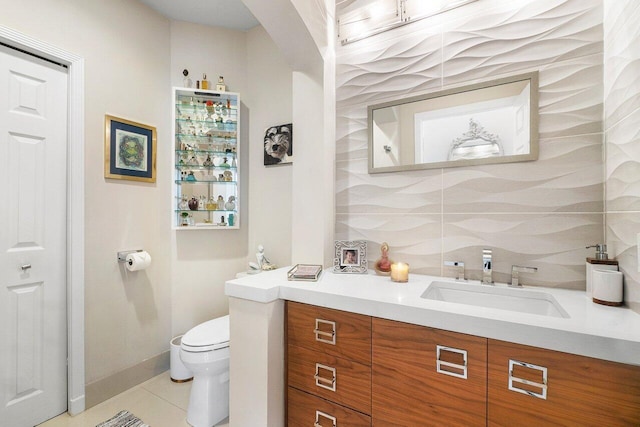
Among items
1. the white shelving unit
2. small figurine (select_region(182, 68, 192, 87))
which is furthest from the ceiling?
the white shelving unit

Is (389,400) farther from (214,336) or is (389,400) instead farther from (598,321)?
(214,336)

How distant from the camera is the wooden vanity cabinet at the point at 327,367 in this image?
1197mm

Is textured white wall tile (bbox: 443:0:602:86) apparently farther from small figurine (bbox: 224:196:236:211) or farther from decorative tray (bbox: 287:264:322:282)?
small figurine (bbox: 224:196:236:211)

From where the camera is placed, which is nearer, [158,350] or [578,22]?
[578,22]

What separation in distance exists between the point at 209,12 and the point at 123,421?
3016mm

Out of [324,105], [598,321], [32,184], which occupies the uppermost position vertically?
[324,105]

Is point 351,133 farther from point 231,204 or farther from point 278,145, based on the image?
point 231,204

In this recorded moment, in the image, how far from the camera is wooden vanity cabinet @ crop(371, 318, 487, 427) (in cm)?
98

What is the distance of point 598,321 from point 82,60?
→ 2970 mm

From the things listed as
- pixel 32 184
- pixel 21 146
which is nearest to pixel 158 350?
pixel 32 184

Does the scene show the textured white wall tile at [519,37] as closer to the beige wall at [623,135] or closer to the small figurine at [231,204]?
the beige wall at [623,135]

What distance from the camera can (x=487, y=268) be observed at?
142cm

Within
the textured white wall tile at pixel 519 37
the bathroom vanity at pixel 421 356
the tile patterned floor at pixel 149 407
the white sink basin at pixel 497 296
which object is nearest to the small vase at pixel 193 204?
the bathroom vanity at pixel 421 356

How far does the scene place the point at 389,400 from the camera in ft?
3.70
